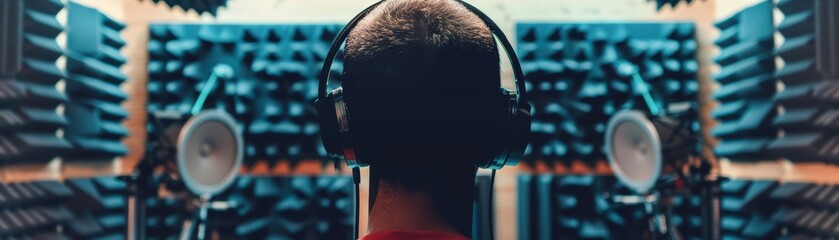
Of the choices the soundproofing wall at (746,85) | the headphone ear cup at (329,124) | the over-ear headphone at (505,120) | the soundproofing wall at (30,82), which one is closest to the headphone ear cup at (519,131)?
the over-ear headphone at (505,120)

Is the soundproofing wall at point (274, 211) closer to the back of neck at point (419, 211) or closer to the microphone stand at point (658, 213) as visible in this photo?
the microphone stand at point (658, 213)

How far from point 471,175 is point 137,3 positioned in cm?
358

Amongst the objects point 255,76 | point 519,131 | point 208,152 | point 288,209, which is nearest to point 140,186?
point 208,152

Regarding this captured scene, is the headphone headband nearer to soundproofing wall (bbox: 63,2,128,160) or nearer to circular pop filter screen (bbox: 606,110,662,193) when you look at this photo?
circular pop filter screen (bbox: 606,110,662,193)

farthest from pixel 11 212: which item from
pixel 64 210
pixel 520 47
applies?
pixel 520 47

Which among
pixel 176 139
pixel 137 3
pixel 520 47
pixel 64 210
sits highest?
pixel 137 3

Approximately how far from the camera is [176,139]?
3018 mm

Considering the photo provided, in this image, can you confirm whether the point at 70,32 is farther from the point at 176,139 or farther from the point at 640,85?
the point at 640,85

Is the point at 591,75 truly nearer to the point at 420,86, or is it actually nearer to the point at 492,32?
the point at 492,32

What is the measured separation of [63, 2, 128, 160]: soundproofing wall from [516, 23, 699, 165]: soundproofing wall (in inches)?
90.2

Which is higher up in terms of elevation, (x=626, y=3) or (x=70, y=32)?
(x=626, y=3)

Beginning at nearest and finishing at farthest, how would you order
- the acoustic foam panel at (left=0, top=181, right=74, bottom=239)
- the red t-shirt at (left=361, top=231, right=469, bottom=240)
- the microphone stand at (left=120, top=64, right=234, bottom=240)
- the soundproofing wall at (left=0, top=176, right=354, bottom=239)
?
1. the red t-shirt at (left=361, top=231, right=469, bottom=240)
2. the acoustic foam panel at (left=0, top=181, right=74, bottom=239)
3. the microphone stand at (left=120, top=64, right=234, bottom=240)
4. the soundproofing wall at (left=0, top=176, right=354, bottom=239)

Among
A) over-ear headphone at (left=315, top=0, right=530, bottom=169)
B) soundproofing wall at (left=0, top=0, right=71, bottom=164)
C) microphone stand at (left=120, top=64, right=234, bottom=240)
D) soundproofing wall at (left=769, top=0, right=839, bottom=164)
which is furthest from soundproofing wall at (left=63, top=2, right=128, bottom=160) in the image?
soundproofing wall at (left=769, top=0, right=839, bottom=164)

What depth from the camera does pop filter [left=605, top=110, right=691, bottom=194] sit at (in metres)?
2.77
